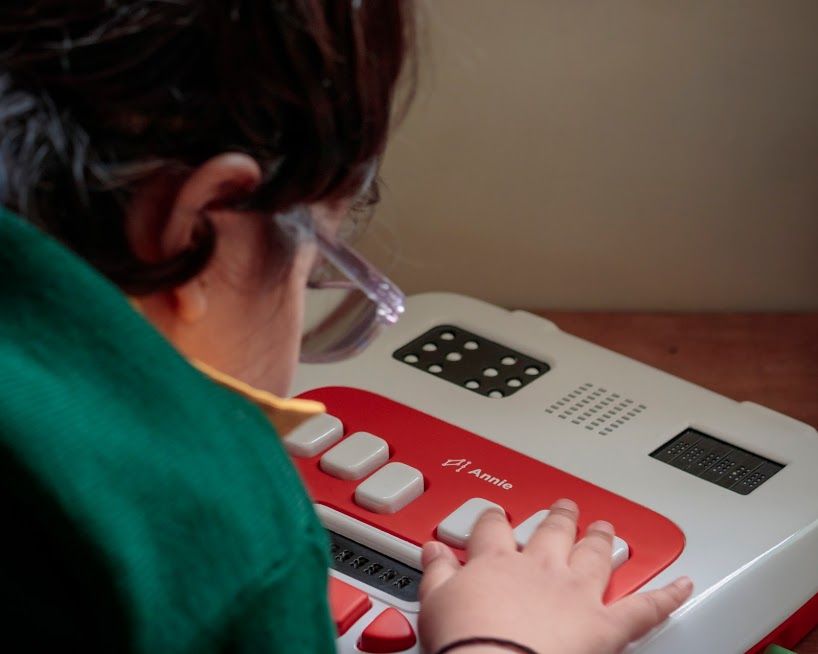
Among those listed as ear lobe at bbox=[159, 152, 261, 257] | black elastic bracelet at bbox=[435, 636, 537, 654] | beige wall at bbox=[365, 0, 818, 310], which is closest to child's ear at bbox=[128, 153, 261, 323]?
ear lobe at bbox=[159, 152, 261, 257]

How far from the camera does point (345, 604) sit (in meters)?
0.59

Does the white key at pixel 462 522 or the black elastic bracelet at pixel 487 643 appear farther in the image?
the white key at pixel 462 522

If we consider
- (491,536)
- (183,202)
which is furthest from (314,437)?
(183,202)

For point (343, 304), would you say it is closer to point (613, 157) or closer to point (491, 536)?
point (491, 536)

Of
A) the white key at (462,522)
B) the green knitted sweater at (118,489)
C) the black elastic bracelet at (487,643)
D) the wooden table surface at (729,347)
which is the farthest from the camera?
the wooden table surface at (729,347)

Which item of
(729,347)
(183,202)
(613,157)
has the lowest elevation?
(729,347)

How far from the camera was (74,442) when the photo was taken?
371 millimetres

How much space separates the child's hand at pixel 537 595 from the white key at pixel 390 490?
0.05m

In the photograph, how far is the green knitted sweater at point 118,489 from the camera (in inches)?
14.6

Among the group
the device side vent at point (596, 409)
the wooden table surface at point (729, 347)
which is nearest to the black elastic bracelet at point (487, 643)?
the device side vent at point (596, 409)

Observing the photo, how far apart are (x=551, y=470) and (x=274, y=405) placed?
0.25 m

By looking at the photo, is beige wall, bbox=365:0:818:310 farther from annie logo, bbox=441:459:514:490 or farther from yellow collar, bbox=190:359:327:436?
yellow collar, bbox=190:359:327:436

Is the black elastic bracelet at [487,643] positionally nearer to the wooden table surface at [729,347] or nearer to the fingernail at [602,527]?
the fingernail at [602,527]

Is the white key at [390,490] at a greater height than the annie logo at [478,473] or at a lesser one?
greater
